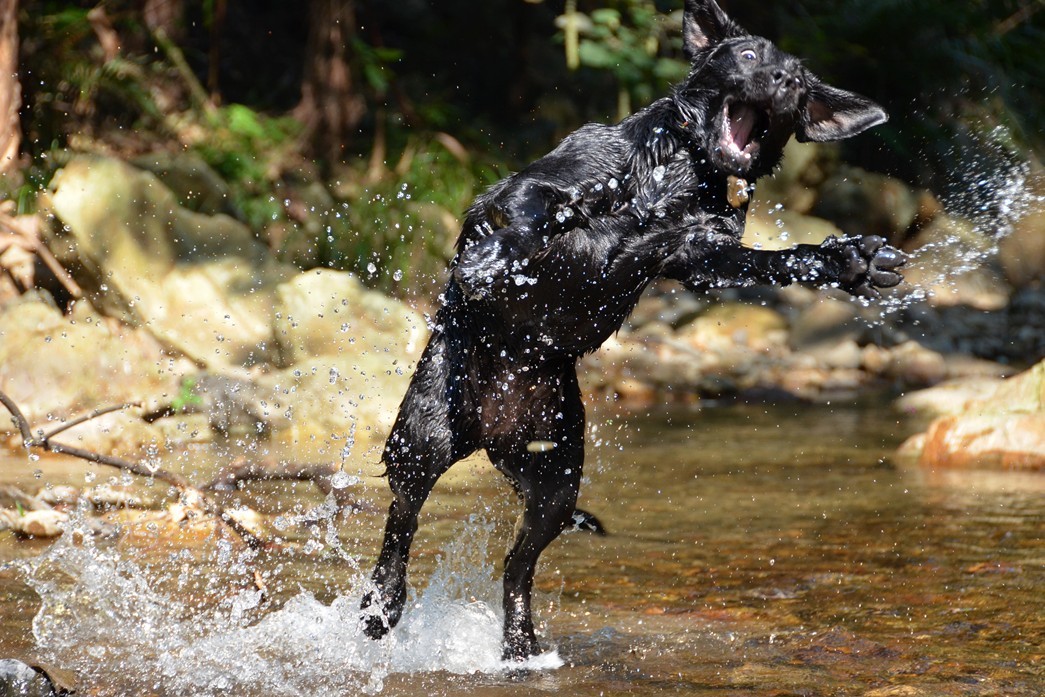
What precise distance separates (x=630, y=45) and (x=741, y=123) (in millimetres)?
9246

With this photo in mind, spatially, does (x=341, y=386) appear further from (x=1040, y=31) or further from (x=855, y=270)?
(x=1040, y=31)

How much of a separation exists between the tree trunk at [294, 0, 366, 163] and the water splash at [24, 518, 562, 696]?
348 inches

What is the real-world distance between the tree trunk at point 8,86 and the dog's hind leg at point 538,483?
7337mm

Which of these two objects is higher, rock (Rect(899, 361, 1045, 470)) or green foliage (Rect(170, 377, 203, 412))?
green foliage (Rect(170, 377, 203, 412))

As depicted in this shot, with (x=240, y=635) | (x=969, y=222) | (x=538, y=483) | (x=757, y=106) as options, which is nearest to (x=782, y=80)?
(x=757, y=106)

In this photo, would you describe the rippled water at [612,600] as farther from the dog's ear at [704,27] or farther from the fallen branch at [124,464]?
the dog's ear at [704,27]

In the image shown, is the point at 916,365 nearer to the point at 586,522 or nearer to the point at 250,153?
the point at 250,153

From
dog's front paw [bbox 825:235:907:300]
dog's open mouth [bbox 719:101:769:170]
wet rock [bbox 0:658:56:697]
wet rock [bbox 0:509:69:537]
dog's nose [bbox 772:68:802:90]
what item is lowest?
wet rock [bbox 0:658:56:697]

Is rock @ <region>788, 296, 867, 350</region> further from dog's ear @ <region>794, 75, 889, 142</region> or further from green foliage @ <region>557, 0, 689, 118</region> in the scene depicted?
dog's ear @ <region>794, 75, 889, 142</region>

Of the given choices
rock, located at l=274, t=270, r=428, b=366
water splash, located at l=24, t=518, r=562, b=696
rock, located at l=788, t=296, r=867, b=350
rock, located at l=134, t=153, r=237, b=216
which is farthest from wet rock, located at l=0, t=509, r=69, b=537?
rock, located at l=788, t=296, r=867, b=350

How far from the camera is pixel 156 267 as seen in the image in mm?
10008

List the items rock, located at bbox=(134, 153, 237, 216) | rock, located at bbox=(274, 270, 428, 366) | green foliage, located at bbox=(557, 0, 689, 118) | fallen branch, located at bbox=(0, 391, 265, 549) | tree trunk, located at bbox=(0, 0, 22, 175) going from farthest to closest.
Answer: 1. green foliage, located at bbox=(557, 0, 689, 118)
2. rock, located at bbox=(134, 153, 237, 216)
3. tree trunk, located at bbox=(0, 0, 22, 175)
4. rock, located at bbox=(274, 270, 428, 366)
5. fallen branch, located at bbox=(0, 391, 265, 549)

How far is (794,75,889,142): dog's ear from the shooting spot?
13.4 ft

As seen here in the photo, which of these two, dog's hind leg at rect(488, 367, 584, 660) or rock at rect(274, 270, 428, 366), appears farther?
rock at rect(274, 270, 428, 366)
